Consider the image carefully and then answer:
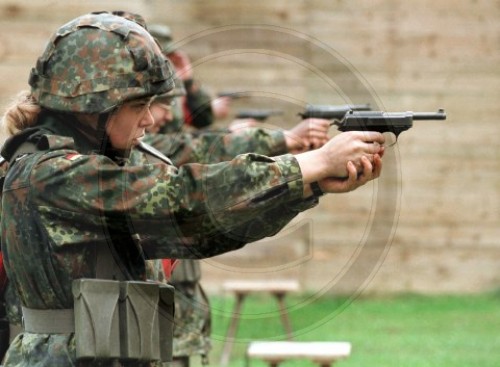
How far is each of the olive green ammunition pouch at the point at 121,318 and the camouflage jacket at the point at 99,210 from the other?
6 cm

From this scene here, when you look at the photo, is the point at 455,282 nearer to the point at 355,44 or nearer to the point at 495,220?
the point at 495,220

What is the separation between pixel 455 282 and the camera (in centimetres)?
1317

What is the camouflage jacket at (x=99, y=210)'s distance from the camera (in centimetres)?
361

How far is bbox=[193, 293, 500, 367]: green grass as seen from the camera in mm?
9918

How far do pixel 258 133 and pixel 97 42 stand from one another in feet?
8.62

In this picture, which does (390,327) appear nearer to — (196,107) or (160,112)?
(196,107)

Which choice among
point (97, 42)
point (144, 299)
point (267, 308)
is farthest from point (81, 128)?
point (267, 308)

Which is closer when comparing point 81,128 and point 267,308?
point 81,128

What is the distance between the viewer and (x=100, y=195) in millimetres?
3639

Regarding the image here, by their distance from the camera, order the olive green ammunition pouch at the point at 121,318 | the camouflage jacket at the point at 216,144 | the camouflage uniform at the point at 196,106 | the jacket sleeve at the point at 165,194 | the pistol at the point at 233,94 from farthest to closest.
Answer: the pistol at the point at 233,94
the camouflage uniform at the point at 196,106
the camouflage jacket at the point at 216,144
the olive green ammunition pouch at the point at 121,318
the jacket sleeve at the point at 165,194

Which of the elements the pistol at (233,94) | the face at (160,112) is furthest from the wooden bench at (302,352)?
the pistol at (233,94)

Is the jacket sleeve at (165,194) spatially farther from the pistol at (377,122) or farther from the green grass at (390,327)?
the green grass at (390,327)

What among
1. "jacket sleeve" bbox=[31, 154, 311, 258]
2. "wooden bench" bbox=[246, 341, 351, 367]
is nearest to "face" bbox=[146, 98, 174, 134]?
"wooden bench" bbox=[246, 341, 351, 367]

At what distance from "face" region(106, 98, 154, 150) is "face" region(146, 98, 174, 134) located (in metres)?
3.13
